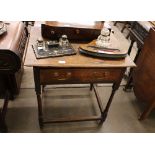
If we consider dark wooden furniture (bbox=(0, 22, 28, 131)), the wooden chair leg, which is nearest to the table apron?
dark wooden furniture (bbox=(0, 22, 28, 131))

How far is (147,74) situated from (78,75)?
2.33ft

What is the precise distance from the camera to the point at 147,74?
4.72 feet

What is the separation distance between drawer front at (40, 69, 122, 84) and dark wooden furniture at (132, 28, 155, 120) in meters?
0.46

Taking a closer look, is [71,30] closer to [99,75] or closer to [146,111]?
[99,75]

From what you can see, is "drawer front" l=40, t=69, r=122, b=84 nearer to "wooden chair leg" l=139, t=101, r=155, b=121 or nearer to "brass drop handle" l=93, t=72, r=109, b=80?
"brass drop handle" l=93, t=72, r=109, b=80

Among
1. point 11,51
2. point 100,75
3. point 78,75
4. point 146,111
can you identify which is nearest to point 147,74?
point 146,111

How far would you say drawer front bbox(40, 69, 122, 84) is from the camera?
1003 mm

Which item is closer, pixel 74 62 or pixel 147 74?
pixel 74 62

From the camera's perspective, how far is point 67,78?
1.05 meters

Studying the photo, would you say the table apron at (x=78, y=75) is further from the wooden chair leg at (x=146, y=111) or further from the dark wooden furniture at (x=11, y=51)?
the wooden chair leg at (x=146, y=111)

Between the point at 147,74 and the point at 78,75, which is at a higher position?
the point at 78,75
